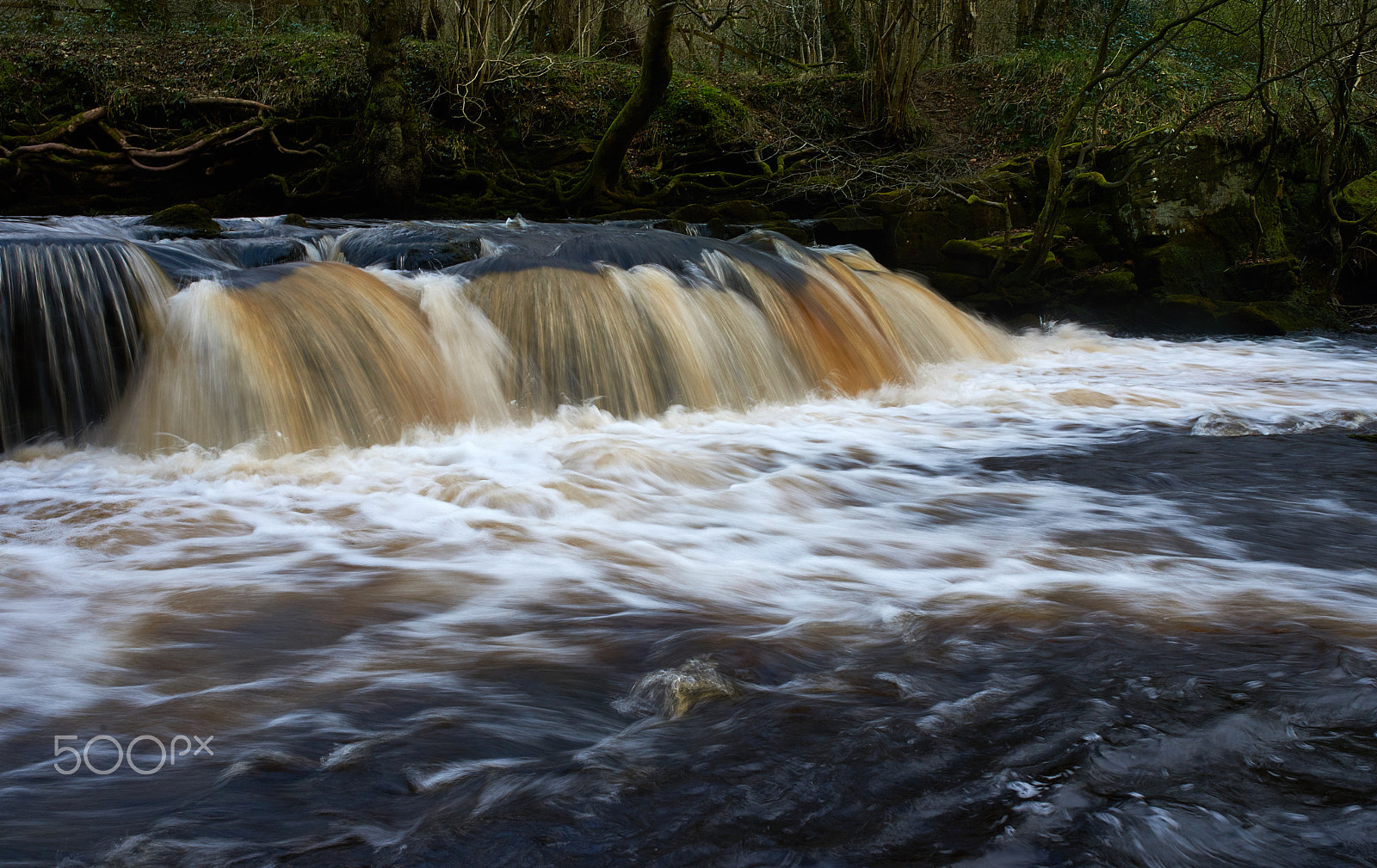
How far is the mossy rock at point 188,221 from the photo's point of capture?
25.4 feet

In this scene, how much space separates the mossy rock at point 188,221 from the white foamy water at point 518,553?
3.94 meters

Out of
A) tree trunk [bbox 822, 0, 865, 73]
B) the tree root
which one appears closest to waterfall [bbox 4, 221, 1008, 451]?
the tree root

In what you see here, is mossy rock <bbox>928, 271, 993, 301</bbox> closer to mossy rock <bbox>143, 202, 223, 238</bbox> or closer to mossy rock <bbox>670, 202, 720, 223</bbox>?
mossy rock <bbox>670, 202, 720, 223</bbox>

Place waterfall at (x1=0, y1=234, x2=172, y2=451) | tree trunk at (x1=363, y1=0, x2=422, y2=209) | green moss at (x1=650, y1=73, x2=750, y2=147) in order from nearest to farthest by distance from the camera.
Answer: waterfall at (x1=0, y1=234, x2=172, y2=451) → tree trunk at (x1=363, y1=0, x2=422, y2=209) → green moss at (x1=650, y1=73, x2=750, y2=147)

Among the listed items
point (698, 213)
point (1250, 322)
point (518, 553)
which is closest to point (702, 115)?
point (698, 213)

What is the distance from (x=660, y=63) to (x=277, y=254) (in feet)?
17.2

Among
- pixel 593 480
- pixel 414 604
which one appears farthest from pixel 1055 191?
pixel 414 604

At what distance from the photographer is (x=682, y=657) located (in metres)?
2.36

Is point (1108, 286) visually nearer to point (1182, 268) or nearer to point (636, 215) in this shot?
point (1182, 268)

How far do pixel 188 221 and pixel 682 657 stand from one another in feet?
25.1

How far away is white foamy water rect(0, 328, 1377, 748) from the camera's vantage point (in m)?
2.35

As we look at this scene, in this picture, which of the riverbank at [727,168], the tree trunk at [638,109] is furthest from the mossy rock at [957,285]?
the tree trunk at [638,109]

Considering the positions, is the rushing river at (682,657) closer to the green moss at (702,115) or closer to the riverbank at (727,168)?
the riverbank at (727,168)

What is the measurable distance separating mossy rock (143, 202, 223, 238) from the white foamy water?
394 cm
